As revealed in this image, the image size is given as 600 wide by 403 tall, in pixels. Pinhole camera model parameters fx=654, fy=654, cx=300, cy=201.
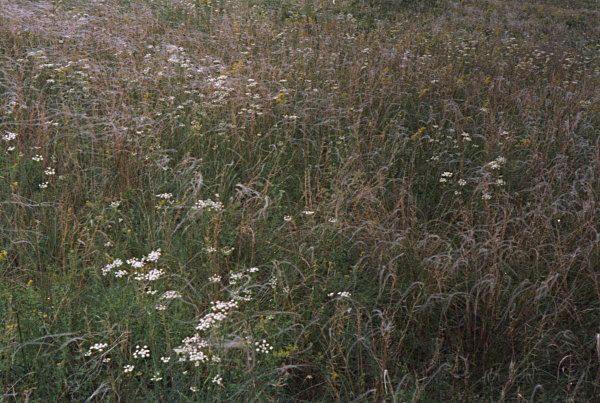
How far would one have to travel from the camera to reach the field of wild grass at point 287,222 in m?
2.83

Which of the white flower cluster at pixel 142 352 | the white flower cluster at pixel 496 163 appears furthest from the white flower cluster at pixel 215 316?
the white flower cluster at pixel 496 163

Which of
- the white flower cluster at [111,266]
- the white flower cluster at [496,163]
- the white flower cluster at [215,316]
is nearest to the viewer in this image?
the white flower cluster at [215,316]

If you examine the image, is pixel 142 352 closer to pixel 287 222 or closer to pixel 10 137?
pixel 287 222

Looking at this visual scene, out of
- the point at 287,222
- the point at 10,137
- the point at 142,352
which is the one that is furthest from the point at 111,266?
the point at 10,137

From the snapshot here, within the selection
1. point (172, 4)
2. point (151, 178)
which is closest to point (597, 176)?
point (151, 178)

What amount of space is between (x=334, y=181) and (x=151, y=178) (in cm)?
122

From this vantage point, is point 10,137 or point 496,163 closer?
point 10,137

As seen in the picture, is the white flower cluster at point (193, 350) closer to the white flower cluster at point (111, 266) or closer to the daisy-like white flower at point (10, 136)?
the white flower cluster at point (111, 266)

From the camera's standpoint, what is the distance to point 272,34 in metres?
7.67

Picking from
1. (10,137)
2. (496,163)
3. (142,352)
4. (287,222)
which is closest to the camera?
(142,352)

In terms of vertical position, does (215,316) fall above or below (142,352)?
above

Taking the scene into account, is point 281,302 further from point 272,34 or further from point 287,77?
point 272,34

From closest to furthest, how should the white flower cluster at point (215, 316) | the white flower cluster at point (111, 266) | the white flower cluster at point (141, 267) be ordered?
the white flower cluster at point (215, 316) < the white flower cluster at point (141, 267) < the white flower cluster at point (111, 266)

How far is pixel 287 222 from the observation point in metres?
3.87
